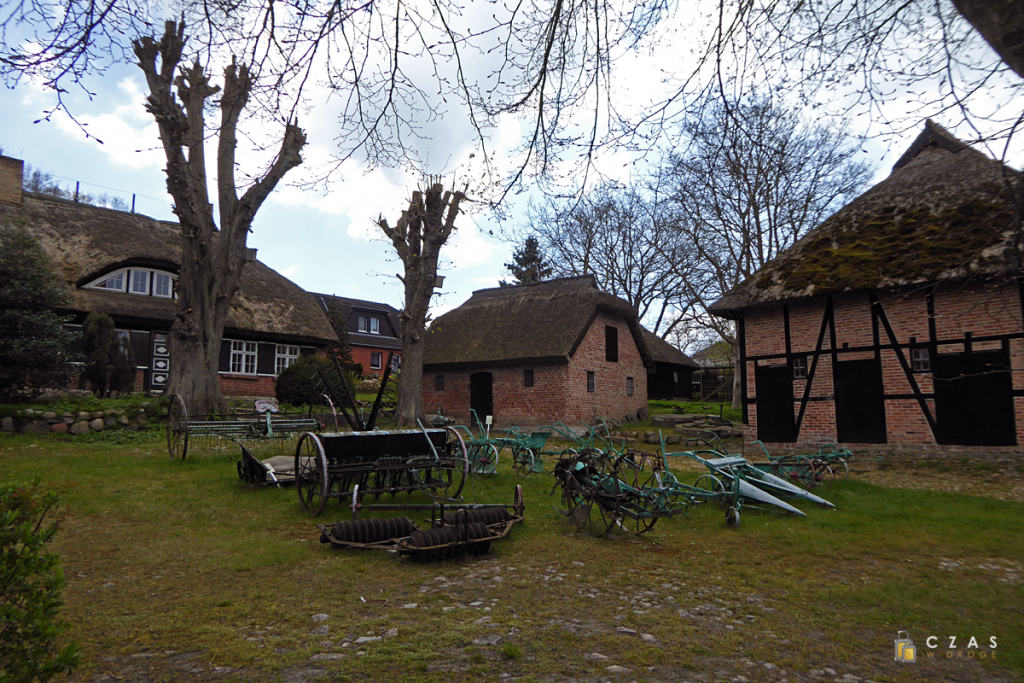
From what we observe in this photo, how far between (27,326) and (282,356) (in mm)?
10929

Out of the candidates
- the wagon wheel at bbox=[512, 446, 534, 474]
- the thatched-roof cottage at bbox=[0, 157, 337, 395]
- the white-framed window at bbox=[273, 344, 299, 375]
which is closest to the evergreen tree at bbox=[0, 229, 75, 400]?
the thatched-roof cottage at bbox=[0, 157, 337, 395]

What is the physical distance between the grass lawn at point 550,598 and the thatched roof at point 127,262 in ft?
45.9

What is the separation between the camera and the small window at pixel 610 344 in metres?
22.7

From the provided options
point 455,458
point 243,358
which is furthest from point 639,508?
point 243,358

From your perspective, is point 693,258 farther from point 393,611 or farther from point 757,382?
point 393,611

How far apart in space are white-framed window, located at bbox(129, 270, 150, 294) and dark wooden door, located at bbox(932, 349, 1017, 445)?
77.4 feet

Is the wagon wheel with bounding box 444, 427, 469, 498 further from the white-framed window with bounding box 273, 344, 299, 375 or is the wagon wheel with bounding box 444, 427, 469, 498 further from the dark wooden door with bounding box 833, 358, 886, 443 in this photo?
the white-framed window with bounding box 273, 344, 299, 375

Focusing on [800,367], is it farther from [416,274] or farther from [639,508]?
[416,274]

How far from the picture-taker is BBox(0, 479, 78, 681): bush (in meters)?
2.35

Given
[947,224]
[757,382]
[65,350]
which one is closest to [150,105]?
[65,350]

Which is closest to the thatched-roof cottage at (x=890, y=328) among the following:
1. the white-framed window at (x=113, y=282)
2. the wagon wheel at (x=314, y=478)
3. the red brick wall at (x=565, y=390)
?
the red brick wall at (x=565, y=390)

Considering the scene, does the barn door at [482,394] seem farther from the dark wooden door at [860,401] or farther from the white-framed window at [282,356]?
the dark wooden door at [860,401]

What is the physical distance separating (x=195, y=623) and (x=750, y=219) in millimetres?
22454

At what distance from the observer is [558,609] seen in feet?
14.9
